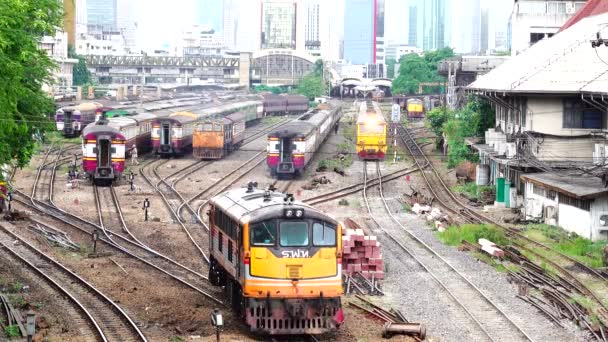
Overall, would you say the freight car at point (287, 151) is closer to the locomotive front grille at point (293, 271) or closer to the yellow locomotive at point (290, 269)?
the yellow locomotive at point (290, 269)

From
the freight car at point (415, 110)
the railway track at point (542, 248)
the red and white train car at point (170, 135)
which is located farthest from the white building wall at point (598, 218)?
the freight car at point (415, 110)

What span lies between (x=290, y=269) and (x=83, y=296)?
5.60m

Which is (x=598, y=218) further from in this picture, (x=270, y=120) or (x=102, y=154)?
(x=270, y=120)

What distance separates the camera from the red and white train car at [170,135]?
49.8 meters

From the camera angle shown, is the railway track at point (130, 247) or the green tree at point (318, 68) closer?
the railway track at point (130, 247)

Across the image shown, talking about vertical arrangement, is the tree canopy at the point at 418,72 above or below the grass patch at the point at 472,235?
above

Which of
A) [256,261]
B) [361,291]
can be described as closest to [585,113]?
[361,291]


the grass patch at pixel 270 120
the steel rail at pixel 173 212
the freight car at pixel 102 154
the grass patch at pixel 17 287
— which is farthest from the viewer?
the grass patch at pixel 270 120

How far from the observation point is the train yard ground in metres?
17.9

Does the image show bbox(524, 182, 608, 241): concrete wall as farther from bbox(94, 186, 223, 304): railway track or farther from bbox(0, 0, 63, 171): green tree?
bbox(0, 0, 63, 171): green tree

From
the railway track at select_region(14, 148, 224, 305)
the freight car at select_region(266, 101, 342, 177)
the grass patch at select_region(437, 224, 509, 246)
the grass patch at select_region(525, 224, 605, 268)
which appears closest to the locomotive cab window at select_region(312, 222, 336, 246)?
the railway track at select_region(14, 148, 224, 305)

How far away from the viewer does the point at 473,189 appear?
4059 centimetres

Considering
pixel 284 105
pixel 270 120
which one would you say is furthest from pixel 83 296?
pixel 284 105

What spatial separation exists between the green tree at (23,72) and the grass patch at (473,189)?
18.6 meters
